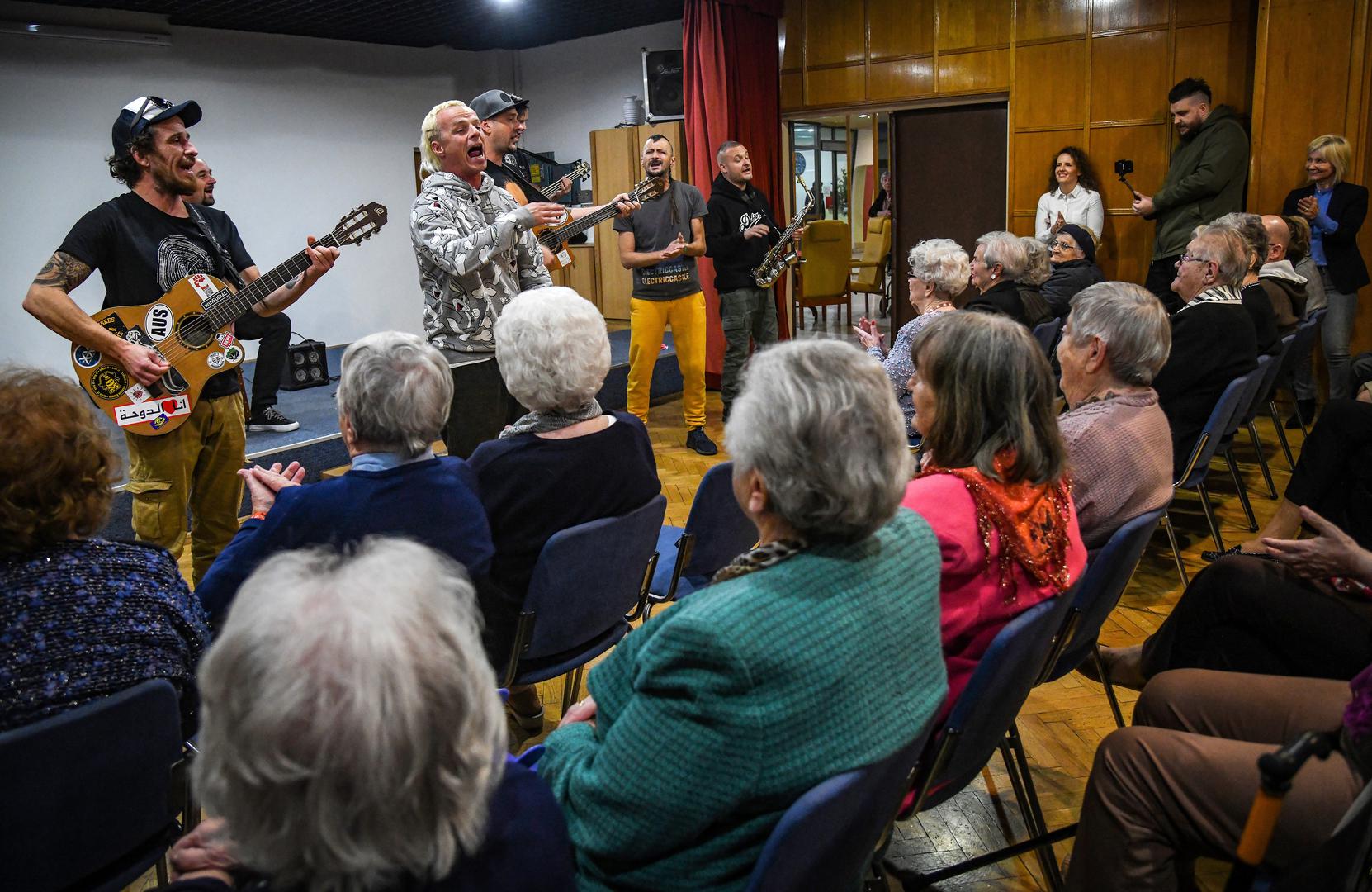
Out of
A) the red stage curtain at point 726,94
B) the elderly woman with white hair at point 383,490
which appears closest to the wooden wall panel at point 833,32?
the red stage curtain at point 726,94

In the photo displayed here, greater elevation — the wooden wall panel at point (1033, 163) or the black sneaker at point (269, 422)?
the wooden wall panel at point (1033, 163)

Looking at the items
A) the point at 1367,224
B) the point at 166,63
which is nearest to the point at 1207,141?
the point at 1367,224

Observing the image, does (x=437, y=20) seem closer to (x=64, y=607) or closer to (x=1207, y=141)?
(x=1207, y=141)

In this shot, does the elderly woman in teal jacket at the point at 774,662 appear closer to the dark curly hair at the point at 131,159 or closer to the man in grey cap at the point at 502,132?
the dark curly hair at the point at 131,159

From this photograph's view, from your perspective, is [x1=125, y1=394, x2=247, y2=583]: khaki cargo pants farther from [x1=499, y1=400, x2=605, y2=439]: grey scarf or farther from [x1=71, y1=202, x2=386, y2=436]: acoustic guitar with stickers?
[x1=499, y1=400, x2=605, y2=439]: grey scarf

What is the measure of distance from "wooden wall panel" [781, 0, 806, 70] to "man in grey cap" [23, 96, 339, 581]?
5.48m

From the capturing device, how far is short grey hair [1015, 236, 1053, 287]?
15.2ft

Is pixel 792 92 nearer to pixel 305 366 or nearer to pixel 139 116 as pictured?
pixel 305 366

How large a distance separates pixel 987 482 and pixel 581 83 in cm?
895

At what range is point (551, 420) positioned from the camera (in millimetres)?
2197

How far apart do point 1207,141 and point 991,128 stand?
5.19ft

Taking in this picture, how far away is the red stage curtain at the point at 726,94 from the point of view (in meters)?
6.98

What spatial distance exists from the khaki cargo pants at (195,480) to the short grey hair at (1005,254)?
3.11 m

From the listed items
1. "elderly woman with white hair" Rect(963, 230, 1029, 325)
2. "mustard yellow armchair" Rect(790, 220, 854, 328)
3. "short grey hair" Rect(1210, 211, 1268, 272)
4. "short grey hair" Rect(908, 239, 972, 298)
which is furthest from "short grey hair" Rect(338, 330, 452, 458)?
"mustard yellow armchair" Rect(790, 220, 854, 328)
